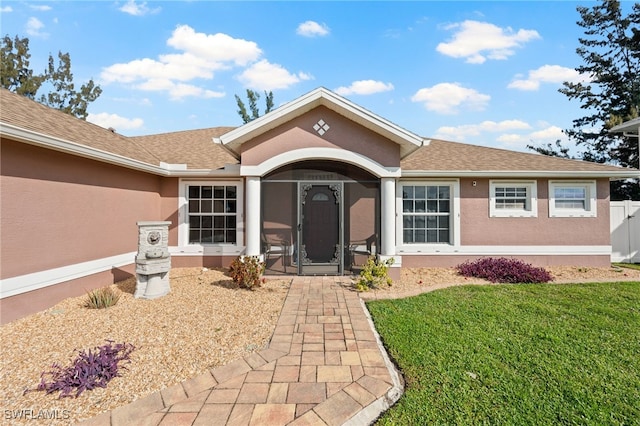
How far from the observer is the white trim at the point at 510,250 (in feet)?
30.6

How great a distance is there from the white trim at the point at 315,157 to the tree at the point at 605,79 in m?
19.7

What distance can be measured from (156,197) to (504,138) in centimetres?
3591

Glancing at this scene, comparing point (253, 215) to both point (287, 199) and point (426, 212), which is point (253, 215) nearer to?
point (287, 199)

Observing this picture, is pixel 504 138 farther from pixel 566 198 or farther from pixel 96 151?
pixel 96 151

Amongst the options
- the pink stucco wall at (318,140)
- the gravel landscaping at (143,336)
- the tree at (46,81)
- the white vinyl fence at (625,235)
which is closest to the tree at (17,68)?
the tree at (46,81)

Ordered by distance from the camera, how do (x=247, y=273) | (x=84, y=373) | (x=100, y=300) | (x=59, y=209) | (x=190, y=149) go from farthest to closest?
1. (x=190, y=149)
2. (x=247, y=273)
3. (x=59, y=209)
4. (x=100, y=300)
5. (x=84, y=373)

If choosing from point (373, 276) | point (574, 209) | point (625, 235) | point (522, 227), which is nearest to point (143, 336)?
point (373, 276)

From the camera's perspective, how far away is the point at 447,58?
461 inches

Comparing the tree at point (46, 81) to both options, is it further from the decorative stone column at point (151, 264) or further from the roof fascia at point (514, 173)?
the roof fascia at point (514, 173)

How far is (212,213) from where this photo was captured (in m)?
9.41

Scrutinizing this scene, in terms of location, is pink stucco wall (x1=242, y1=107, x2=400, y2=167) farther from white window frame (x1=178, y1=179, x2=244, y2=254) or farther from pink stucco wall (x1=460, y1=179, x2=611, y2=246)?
pink stucco wall (x1=460, y1=179, x2=611, y2=246)

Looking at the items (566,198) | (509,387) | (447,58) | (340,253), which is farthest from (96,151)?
(566,198)

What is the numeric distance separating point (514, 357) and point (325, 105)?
264 inches

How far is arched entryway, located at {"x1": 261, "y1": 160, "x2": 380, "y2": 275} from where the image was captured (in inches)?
379
